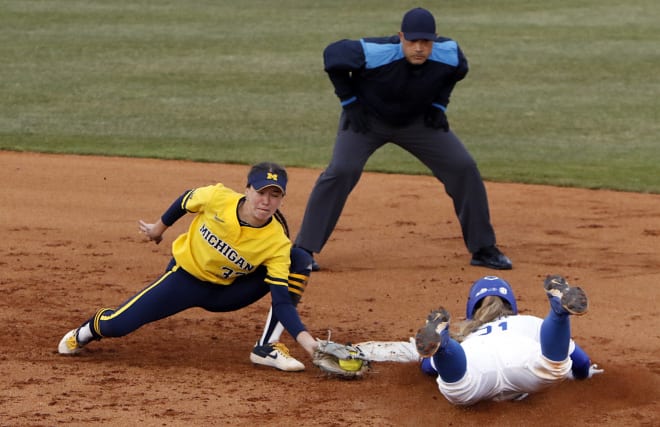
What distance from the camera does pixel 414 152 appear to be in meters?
8.44

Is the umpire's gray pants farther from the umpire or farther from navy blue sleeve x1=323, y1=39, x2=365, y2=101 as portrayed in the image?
navy blue sleeve x1=323, y1=39, x2=365, y2=101

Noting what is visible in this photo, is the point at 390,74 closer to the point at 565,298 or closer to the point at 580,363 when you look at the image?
the point at 580,363

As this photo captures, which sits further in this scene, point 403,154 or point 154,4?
Result: point 154,4

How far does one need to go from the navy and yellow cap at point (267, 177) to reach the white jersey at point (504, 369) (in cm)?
126

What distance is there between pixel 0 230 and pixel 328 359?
4.37 metres

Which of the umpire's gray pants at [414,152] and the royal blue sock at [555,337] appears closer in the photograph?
the royal blue sock at [555,337]

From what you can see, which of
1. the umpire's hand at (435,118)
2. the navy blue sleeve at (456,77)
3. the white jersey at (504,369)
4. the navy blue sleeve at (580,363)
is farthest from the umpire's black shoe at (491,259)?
the white jersey at (504,369)

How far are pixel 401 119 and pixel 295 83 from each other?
8.38 metres

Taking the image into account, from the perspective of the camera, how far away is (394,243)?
A: 30.0 ft

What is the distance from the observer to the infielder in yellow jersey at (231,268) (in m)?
5.83

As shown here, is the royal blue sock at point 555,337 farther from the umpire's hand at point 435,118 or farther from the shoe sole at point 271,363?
the umpire's hand at point 435,118

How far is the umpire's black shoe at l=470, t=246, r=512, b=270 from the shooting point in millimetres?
8367

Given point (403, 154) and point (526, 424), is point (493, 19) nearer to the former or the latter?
point (403, 154)

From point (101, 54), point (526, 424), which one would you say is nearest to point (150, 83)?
point (101, 54)
